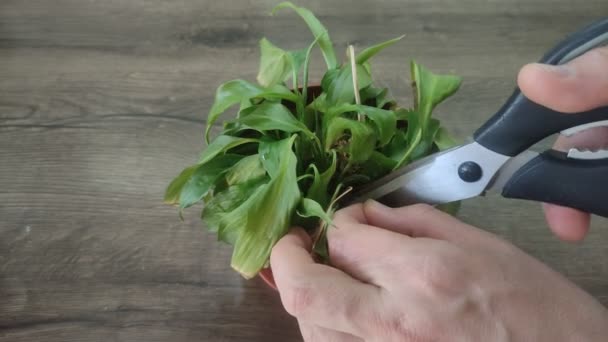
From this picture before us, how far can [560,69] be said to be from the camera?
31 centimetres

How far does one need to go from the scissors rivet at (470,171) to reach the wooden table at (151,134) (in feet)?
0.70

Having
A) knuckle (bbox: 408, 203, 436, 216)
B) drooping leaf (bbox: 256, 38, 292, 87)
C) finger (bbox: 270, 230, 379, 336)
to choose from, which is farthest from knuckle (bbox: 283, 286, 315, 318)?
drooping leaf (bbox: 256, 38, 292, 87)

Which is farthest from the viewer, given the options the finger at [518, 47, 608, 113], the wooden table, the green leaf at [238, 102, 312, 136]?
the wooden table

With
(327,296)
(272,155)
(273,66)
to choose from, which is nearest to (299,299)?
(327,296)

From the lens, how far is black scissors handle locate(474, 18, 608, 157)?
31 centimetres

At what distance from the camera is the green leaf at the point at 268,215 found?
1.25ft

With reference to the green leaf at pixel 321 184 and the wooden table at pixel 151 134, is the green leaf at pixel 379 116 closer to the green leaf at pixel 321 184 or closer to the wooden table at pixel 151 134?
the green leaf at pixel 321 184

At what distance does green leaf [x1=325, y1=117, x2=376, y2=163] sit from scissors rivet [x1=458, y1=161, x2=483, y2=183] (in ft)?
0.21

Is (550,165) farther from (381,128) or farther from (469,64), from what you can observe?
(469,64)

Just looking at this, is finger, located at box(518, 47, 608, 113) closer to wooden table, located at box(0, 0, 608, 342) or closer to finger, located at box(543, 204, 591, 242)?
finger, located at box(543, 204, 591, 242)

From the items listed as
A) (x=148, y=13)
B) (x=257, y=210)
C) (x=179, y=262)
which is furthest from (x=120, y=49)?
(x=257, y=210)

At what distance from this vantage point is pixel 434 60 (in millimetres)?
700

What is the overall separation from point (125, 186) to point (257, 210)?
261mm

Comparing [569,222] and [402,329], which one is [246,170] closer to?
[402,329]
